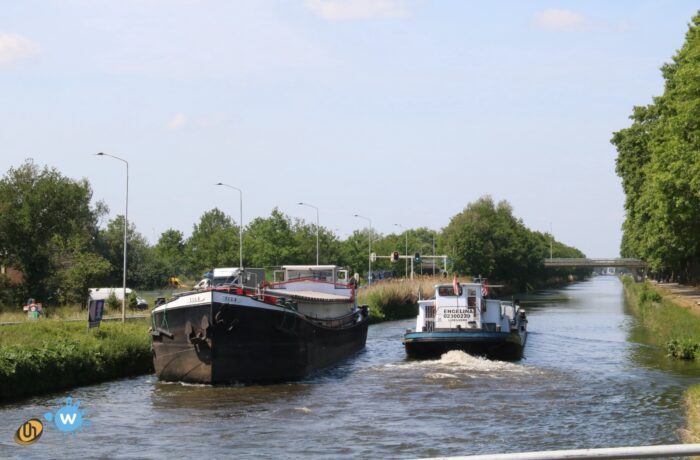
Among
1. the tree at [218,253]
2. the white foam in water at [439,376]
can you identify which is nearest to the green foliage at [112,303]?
the white foam in water at [439,376]

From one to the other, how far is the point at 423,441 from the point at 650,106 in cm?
4572

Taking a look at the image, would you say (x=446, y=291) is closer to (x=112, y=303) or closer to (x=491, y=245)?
(x=112, y=303)

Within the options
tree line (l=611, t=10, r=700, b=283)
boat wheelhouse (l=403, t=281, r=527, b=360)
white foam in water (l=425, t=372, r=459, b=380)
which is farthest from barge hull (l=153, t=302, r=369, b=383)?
tree line (l=611, t=10, r=700, b=283)

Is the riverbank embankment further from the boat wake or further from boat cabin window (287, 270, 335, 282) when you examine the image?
boat cabin window (287, 270, 335, 282)

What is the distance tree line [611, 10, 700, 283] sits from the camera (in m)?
37.9

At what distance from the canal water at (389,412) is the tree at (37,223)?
2685 cm

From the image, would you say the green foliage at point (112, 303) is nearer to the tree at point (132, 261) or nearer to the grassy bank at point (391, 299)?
the grassy bank at point (391, 299)

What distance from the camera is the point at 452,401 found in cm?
2384

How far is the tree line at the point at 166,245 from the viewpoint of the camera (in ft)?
171

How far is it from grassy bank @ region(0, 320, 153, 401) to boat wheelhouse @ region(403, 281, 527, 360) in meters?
11.2

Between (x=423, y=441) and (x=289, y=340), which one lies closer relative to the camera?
(x=423, y=441)

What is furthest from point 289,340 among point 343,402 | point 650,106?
point 650,106

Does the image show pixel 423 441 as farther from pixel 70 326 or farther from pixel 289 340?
pixel 70 326

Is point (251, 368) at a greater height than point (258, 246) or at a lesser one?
lesser
